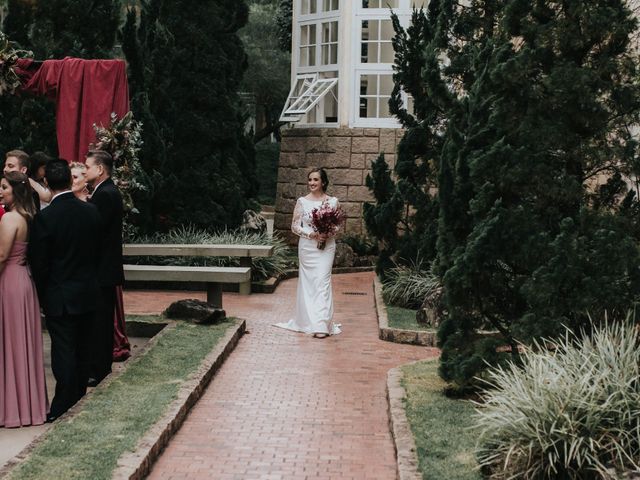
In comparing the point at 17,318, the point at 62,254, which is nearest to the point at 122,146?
the point at 62,254

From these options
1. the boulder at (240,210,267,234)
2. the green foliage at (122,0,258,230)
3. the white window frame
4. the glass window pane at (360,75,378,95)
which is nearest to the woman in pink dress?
the green foliage at (122,0,258,230)

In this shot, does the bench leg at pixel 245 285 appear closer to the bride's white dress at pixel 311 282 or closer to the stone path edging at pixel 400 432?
the bride's white dress at pixel 311 282

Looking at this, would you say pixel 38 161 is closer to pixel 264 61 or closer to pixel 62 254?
pixel 62 254

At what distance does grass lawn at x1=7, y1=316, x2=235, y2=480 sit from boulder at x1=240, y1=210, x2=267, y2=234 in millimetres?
9647

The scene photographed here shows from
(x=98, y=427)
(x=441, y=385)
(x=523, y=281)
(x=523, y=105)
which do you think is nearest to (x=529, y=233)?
(x=523, y=281)

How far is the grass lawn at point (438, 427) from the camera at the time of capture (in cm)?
720

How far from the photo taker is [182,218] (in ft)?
68.3

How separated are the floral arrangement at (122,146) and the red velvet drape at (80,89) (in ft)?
0.51

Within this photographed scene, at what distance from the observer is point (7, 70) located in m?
12.0

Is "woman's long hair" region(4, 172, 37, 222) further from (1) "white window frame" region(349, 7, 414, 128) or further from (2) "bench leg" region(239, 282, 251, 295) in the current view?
(1) "white window frame" region(349, 7, 414, 128)

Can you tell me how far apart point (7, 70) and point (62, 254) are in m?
3.38

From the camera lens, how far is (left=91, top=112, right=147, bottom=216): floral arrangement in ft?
40.7

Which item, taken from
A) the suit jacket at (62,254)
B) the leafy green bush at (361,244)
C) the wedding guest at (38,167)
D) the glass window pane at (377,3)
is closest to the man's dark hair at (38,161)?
the wedding guest at (38,167)

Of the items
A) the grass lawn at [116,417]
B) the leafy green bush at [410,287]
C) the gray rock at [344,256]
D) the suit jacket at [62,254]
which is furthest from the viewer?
the gray rock at [344,256]
